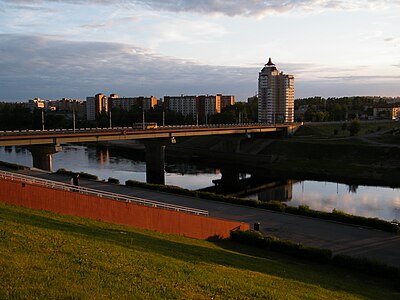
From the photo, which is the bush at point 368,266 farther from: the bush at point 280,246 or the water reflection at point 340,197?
the water reflection at point 340,197

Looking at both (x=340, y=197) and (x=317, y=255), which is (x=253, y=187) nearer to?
(x=340, y=197)

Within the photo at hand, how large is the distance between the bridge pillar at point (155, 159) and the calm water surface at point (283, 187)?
47.2 inches

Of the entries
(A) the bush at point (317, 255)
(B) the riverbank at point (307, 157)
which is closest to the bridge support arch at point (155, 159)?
(B) the riverbank at point (307, 157)

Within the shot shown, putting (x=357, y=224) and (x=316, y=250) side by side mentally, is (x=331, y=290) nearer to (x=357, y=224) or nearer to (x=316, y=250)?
(x=316, y=250)

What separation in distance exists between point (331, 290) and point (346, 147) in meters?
60.8

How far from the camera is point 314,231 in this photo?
79.4 ft

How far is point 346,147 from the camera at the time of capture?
232 ft

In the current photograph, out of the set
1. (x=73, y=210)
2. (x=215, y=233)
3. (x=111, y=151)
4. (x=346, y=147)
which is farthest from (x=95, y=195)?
(x=111, y=151)

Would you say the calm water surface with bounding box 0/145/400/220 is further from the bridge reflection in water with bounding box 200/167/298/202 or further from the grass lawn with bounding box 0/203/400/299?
the grass lawn with bounding box 0/203/400/299

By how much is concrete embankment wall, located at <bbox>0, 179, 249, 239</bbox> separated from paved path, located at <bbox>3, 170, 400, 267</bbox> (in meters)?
2.87

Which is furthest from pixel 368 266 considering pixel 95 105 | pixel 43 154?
pixel 95 105

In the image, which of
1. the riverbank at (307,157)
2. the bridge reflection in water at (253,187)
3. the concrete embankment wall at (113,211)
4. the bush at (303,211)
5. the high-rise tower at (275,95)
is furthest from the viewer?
the high-rise tower at (275,95)

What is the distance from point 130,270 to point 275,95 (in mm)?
124027

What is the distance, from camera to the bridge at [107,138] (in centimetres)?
4658
